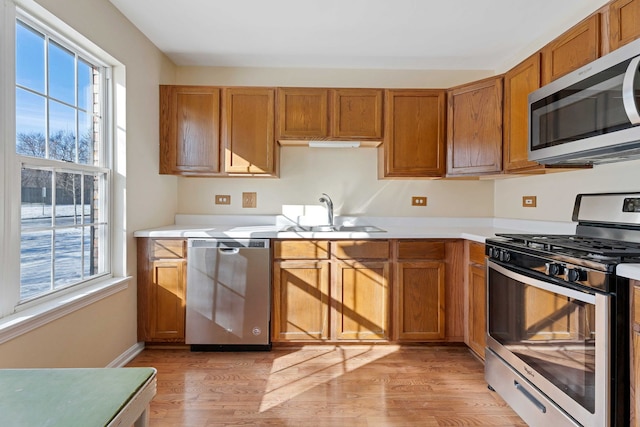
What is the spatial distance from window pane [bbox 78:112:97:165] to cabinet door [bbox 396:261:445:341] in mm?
2193

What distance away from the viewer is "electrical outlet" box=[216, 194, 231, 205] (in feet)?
10.2

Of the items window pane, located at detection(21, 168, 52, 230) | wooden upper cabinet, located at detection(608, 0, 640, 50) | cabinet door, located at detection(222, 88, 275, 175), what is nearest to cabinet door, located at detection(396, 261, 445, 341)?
cabinet door, located at detection(222, 88, 275, 175)

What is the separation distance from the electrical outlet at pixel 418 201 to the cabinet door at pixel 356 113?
744 millimetres

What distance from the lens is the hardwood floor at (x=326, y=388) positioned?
1786 mm

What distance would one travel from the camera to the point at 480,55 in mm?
2869

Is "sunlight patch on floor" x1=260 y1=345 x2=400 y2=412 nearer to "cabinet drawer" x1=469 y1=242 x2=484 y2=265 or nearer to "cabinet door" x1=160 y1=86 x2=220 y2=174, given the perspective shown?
"cabinet drawer" x1=469 y1=242 x2=484 y2=265

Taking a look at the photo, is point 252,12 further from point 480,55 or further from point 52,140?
point 480,55

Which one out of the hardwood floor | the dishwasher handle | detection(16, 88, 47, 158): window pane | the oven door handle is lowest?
the hardwood floor

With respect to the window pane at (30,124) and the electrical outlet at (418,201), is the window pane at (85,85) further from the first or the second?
the electrical outlet at (418,201)

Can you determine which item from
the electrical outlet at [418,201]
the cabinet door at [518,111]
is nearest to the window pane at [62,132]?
the electrical outlet at [418,201]

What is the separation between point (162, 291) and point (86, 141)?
1136mm

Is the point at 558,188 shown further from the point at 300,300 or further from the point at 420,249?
the point at 300,300

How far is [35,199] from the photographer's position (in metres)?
1.67

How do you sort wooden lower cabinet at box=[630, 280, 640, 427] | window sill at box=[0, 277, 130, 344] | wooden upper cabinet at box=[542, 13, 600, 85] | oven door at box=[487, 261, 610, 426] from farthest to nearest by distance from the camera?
wooden upper cabinet at box=[542, 13, 600, 85], window sill at box=[0, 277, 130, 344], oven door at box=[487, 261, 610, 426], wooden lower cabinet at box=[630, 280, 640, 427]
